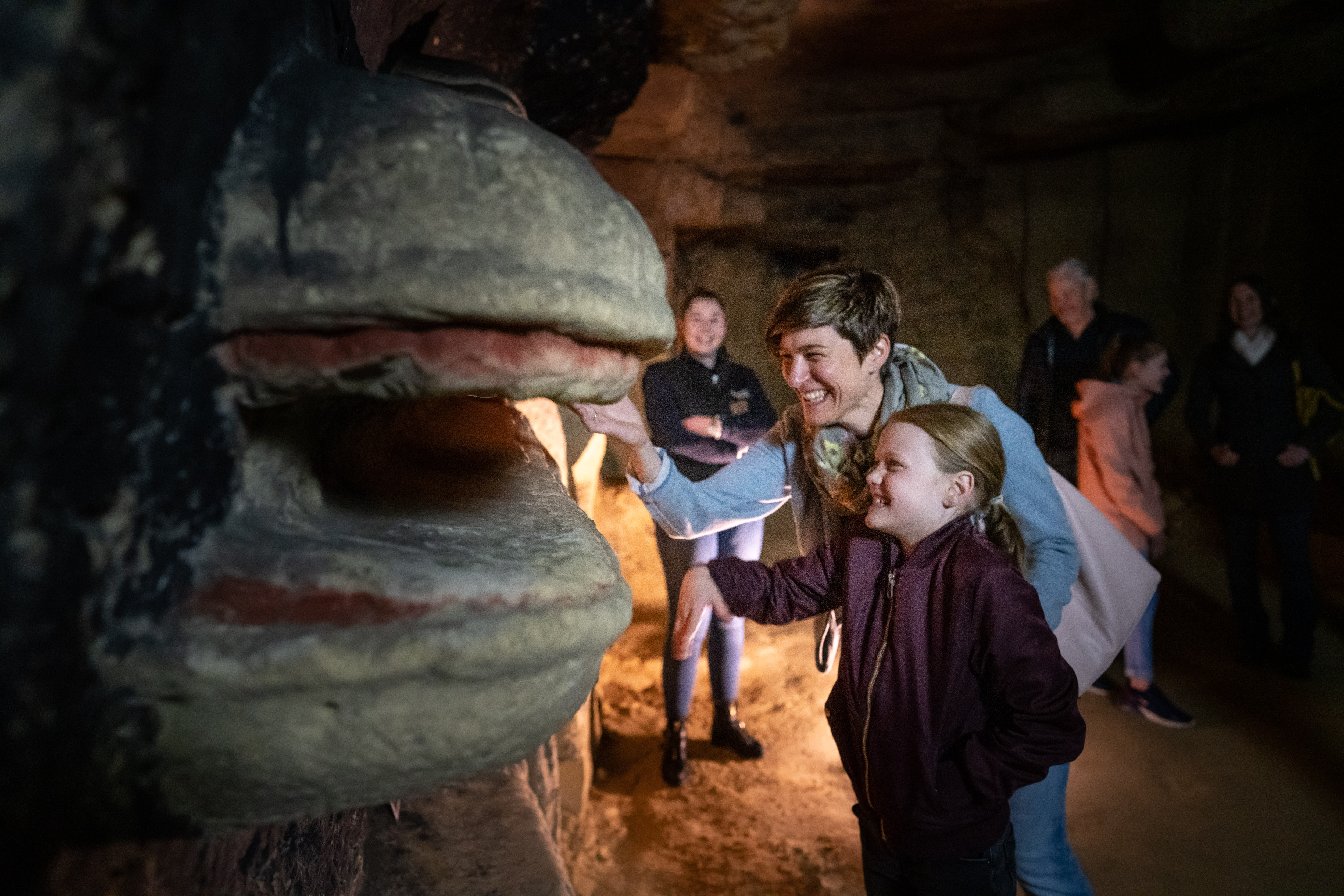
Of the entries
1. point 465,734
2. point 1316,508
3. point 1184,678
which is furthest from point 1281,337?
point 465,734

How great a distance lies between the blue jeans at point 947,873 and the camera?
126cm

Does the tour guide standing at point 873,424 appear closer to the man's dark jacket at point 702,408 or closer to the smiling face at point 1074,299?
the man's dark jacket at point 702,408

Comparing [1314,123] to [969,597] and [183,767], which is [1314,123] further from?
[183,767]

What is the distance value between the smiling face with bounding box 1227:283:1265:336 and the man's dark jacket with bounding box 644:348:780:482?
226 centimetres

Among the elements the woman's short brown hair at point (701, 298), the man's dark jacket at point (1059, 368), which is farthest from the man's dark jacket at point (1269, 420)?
the woman's short brown hair at point (701, 298)

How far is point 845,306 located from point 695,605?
0.67 meters

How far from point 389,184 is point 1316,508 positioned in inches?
263

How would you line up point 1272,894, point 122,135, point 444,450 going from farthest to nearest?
point 1272,894, point 444,450, point 122,135

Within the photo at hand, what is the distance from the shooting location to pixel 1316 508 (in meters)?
5.18

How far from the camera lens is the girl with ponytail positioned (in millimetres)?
1155

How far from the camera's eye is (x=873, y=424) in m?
1.49

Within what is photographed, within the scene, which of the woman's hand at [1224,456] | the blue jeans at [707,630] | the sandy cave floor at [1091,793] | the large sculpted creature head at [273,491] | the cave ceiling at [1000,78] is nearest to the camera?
the large sculpted creature head at [273,491]

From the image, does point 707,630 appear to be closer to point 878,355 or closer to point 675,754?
point 675,754

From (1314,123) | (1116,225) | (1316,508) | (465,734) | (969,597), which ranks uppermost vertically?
(1314,123)
